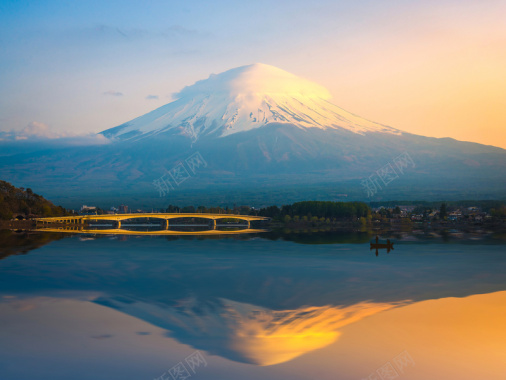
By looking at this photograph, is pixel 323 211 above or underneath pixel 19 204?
underneath

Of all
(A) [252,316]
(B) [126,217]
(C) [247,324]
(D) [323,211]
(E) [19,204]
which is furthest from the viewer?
(D) [323,211]

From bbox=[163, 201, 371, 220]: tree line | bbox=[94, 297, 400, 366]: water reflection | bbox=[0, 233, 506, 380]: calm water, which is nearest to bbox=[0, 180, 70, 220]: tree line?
bbox=[0, 233, 506, 380]: calm water

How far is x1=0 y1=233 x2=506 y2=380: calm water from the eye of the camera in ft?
45.8

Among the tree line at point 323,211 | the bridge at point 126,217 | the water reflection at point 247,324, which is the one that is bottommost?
the water reflection at point 247,324

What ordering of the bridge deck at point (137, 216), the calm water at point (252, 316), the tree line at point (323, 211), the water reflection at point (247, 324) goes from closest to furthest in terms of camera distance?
the calm water at point (252, 316) < the water reflection at point (247, 324) < the bridge deck at point (137, 216) < the tree line at point (323, 211)

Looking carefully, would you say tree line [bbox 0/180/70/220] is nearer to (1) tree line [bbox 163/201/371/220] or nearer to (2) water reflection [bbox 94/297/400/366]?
(1) tree line [bbox 163/201/371/220]

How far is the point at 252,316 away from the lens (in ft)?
62.4

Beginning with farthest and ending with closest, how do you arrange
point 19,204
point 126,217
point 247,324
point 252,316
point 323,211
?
point 323,211
point 19,204
point 126,217
point 252,316
point 247,324

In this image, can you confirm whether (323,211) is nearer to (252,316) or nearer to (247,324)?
(252,316)

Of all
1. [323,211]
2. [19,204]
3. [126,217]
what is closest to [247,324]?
[126,217]

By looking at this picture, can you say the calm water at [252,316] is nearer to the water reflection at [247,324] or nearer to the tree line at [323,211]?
the water reflection at [247,324]

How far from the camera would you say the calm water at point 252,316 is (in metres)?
14.0

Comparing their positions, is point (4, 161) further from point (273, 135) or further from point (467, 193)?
point (467, 193)

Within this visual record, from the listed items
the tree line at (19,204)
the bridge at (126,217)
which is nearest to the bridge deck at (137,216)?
the bridge at (126,217)
